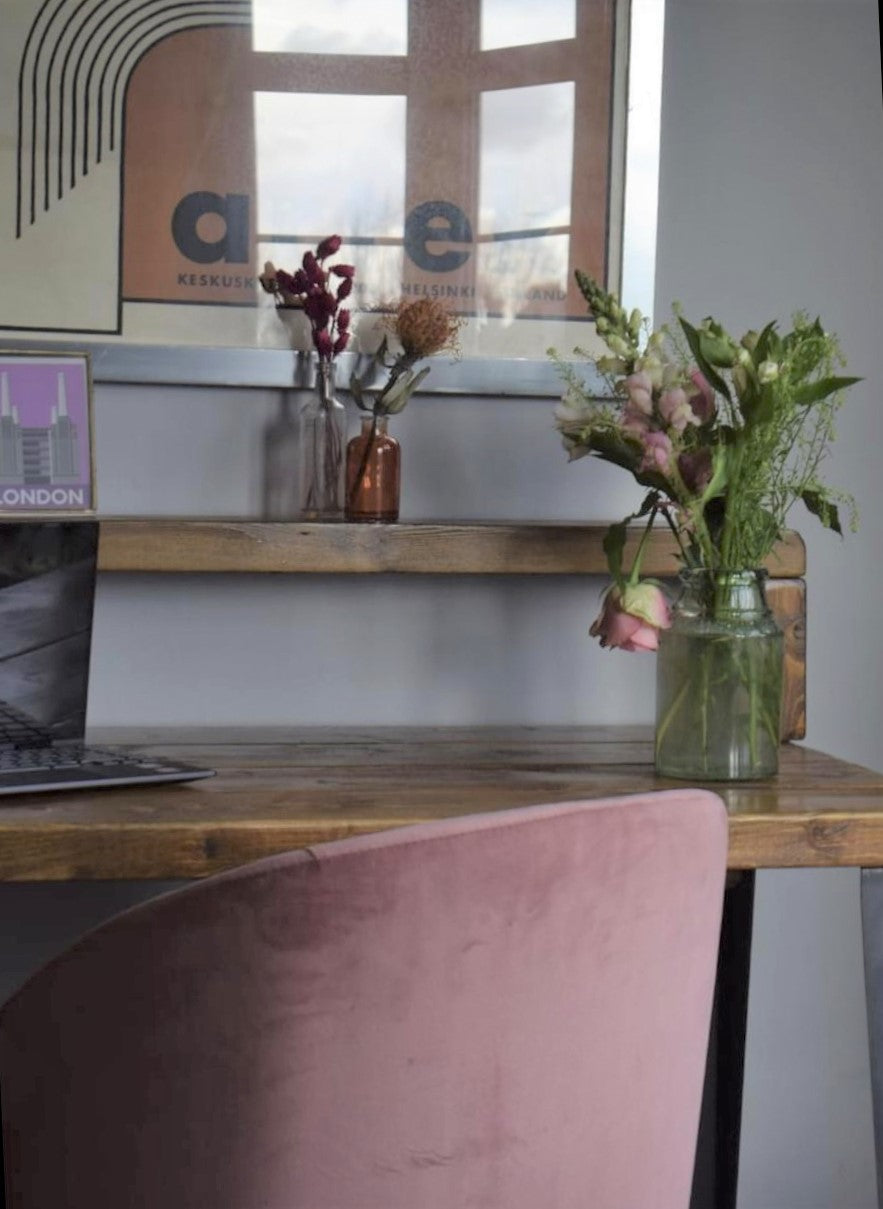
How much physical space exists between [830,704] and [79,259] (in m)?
1.11

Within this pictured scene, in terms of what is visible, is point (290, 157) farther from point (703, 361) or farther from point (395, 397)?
point (703, 361)

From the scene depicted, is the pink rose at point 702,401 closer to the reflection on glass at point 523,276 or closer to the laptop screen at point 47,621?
the reflection on glass at point 523,276

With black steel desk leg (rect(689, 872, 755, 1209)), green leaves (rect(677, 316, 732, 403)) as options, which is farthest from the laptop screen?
black steel desk leg (rect(689, 872, 755, 1209))

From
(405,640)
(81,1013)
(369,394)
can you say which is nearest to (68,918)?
(405,640)

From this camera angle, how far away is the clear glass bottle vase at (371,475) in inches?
70.3

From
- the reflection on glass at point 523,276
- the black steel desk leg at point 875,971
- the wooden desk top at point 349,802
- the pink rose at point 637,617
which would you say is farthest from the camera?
the reflection on glass at point 523,276

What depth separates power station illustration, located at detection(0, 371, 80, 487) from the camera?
5.58 feet

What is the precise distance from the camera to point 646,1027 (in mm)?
938

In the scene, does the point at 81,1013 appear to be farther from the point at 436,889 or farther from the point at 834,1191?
the point at 834,1191

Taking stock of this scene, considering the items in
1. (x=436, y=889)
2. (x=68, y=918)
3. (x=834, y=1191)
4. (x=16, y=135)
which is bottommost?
(x=834, y=1191)

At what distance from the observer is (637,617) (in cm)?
146

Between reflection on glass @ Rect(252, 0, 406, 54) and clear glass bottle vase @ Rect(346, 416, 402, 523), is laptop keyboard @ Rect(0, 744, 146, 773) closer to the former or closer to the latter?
clear glass bottle vase @ Rect(346, 416, 402, 523)

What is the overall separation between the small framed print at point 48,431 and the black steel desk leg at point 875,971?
93cm

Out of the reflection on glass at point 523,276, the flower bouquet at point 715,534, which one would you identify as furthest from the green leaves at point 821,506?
the reflection on glass at point 523,276
